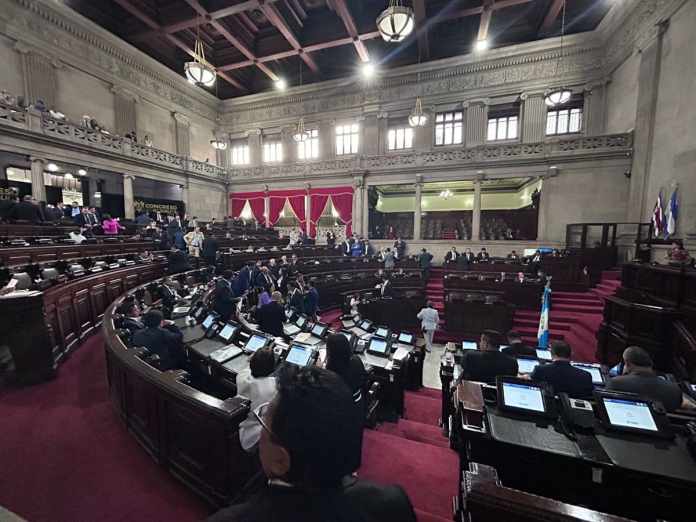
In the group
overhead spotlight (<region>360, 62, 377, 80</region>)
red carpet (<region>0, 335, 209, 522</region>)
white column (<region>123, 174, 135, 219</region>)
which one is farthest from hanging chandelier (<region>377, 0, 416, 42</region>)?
white column (<region>123, 174, 135, 219</region>)

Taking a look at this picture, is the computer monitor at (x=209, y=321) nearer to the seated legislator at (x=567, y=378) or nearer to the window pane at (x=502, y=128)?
the seated legislator at (x=567, y=378)

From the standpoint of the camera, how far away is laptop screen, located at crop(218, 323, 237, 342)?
12.1ft

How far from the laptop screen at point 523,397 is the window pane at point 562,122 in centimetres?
1549

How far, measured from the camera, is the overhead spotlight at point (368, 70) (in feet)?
47.6

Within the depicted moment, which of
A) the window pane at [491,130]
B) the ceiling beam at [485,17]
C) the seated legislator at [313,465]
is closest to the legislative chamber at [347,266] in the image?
the seated legislator at [313,465]

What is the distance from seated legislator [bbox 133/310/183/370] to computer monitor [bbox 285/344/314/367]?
1311 mm

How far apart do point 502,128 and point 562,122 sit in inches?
95.1

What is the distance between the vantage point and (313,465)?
77 centimetres

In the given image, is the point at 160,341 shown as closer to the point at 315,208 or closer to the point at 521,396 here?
the point at 521,396

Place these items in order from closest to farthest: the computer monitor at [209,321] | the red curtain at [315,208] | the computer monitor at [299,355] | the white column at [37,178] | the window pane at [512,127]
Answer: the computer monitor at [299,355]
the computer monitor at [209,321]
the white column at [37,178]
the window pane at [512,127]
the red curtain at [315,208]

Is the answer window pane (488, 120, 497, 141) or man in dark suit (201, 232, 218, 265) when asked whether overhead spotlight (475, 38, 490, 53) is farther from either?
man in dark suit (201, 232, 218, 265)

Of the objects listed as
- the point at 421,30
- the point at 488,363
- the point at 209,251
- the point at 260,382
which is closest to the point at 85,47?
the point at 209,251

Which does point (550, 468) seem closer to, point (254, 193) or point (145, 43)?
point (254, 193)

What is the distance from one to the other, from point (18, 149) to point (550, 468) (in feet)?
49.5
